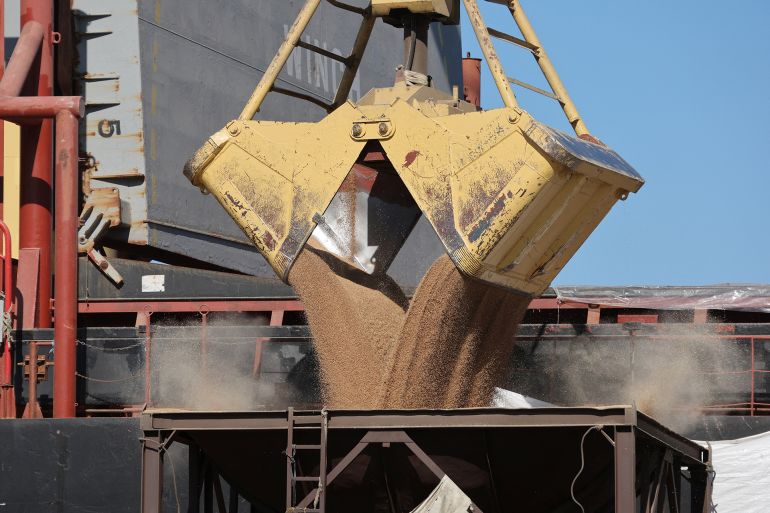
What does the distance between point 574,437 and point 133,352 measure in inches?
241

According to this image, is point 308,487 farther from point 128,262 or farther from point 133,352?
point 128,262

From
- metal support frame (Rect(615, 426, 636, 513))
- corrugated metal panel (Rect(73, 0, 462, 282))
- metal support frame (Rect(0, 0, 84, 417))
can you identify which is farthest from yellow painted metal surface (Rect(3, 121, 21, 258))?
metal support frame (Rect(615, 426, 636, 513))

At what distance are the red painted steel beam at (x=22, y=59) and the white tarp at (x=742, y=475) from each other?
8186mm

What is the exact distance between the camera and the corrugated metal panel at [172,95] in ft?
55.3

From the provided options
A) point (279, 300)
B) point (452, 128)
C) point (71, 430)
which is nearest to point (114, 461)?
point (71, 430)

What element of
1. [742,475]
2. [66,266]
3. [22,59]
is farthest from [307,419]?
[22,59]

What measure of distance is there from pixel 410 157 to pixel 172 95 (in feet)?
25.9

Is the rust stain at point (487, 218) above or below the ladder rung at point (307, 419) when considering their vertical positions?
above

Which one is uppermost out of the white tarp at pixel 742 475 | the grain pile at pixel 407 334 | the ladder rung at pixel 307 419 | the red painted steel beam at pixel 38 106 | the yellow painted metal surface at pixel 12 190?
the red painted steel beam at pixel 38 106

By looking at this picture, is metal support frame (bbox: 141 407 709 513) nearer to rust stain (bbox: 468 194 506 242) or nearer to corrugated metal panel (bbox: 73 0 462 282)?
rust stain (bbox: 468 194 506 242)

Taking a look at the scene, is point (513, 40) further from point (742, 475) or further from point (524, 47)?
point (742, 475)

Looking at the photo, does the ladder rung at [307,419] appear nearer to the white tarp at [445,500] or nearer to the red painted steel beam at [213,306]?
the white tarp at [445,500]

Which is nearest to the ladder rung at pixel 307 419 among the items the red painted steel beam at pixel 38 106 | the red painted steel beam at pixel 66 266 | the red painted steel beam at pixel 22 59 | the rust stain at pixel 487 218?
the rust stain at pixel 487 218

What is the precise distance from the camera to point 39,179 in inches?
603
